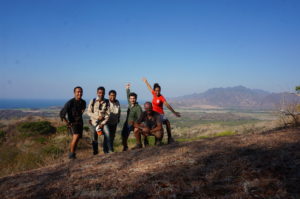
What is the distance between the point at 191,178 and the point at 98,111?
4.06 meters

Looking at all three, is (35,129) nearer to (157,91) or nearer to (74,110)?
(74,110)

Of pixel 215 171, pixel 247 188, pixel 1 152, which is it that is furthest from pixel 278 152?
pixel 1 152

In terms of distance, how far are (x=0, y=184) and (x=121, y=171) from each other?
2.30m

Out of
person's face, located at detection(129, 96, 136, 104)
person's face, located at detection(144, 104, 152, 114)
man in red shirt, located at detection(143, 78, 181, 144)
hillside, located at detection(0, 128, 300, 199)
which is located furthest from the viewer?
person's face, located at detection(129, 96, 136, 104)

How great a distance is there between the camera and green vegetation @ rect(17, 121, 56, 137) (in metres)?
13.4

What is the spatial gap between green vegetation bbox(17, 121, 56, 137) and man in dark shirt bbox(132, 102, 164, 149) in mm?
9321

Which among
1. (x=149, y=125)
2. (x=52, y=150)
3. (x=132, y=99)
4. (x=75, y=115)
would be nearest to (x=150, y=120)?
(x=149, y=125)

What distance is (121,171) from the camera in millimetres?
3592

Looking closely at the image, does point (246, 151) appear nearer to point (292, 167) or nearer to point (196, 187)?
point (292, 167)

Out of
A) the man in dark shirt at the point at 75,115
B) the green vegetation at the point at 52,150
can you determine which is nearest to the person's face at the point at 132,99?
the man in dark shirt at the point at 75,115

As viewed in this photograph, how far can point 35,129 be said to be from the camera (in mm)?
13422

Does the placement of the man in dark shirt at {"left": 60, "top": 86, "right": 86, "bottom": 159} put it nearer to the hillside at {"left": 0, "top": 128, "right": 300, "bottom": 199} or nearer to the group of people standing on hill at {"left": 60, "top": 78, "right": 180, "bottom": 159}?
the group of people standing on hill at {"left": 60, "top": 78, "right": 180, "bottom": 159}

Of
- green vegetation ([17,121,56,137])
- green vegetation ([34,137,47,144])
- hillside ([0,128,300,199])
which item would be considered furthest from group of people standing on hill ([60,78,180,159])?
green vegetation ([17,121,56,137])

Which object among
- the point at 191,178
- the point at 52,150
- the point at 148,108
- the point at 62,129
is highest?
the point at 148,108
